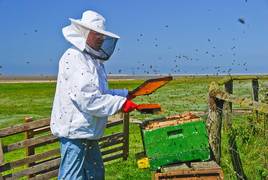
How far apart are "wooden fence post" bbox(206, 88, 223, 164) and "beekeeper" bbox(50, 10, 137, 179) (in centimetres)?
223

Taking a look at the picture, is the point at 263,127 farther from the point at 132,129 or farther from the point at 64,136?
the point at 132,129

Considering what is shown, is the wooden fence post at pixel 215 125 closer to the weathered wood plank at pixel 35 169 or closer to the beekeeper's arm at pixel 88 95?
the beekeeper's arm at pixel 88 95

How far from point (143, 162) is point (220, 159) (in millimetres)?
1196

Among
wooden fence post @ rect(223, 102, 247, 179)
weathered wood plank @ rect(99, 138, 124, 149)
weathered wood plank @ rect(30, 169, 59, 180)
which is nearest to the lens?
wooden fence post @ rect(223, 102, 247, 179)

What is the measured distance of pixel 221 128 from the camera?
771cm

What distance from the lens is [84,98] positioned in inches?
209

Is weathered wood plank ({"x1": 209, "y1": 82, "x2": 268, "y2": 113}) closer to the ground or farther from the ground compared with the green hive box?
farther from the ground

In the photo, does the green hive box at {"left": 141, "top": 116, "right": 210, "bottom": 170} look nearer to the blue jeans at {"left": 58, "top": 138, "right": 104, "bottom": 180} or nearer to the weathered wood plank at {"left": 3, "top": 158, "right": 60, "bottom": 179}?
the blue jeans at {"left": 58, "top": 138, "right": 104, "bottom": 180}

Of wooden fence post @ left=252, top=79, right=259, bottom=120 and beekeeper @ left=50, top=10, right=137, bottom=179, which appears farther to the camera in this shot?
wooden fence post @ left=252, top=79, right=259, bottom=120

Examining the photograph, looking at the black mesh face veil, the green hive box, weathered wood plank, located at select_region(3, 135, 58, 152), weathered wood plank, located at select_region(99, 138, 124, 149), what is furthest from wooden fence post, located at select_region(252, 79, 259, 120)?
the black mesh face veil

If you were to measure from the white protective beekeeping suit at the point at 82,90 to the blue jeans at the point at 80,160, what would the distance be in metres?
0.14

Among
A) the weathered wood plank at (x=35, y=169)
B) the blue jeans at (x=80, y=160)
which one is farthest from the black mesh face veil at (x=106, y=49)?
the weathered wood plank at (x=35, y=169)

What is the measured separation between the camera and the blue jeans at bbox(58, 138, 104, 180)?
18.4 ft

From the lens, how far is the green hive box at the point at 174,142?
6.04 meters
